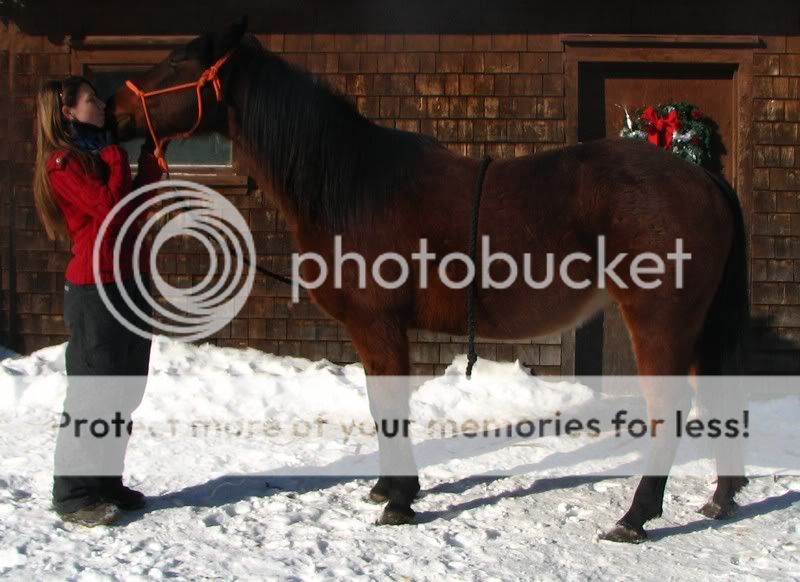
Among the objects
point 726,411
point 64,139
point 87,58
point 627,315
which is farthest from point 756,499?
point 87,58

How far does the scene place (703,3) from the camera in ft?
19.8

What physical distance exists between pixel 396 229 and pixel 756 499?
219 cm

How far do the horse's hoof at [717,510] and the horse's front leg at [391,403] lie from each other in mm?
1310

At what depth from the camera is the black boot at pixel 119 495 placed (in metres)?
3.32

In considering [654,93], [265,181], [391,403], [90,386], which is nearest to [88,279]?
[90,386]

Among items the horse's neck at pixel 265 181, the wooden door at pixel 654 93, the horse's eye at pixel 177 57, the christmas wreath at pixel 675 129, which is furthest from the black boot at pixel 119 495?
the christmas wreath at pixel 675 129

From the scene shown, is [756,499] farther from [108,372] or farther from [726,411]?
[108,372]

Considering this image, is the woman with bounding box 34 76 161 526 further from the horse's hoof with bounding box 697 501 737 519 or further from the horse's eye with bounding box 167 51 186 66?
the horse's hoof with bounding box 697 501 737 519

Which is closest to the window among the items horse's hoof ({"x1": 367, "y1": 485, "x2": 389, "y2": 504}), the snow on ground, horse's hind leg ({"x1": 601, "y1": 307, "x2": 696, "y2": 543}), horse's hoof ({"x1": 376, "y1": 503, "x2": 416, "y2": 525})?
the snow on ground

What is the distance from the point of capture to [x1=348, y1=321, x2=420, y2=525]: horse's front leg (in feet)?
10.9

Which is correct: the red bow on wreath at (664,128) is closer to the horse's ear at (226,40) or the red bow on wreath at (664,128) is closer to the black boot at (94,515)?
the horse's ear at (226,40)

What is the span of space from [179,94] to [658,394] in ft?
7.94

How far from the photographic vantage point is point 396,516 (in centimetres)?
328

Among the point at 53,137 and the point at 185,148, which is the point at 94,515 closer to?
the point at 53,137
